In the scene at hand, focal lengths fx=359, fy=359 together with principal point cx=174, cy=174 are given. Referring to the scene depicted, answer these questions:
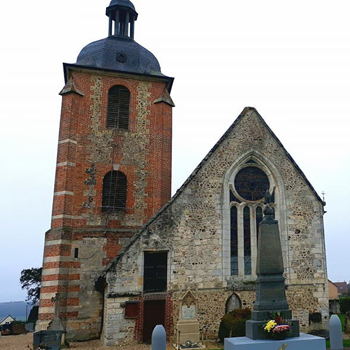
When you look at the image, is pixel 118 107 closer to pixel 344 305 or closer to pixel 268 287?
pixel 268 287

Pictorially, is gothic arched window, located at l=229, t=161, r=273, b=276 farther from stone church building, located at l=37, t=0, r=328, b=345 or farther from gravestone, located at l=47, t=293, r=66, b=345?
gravestone, located at l=47, t=293, r=66, b=345

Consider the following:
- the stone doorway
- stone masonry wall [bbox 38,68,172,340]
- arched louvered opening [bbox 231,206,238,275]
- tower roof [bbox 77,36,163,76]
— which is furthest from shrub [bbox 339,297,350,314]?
tower roof [bbox 77,36,163,76]

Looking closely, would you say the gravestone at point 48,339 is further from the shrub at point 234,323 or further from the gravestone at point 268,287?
the gravestone at point 268,287

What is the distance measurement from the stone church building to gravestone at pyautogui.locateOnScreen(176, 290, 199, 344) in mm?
107

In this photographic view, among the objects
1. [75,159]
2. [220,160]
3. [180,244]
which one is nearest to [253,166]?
[220,160]

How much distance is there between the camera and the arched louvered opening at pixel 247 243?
13.9 metres

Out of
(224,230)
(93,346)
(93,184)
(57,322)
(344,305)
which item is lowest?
(93,346)

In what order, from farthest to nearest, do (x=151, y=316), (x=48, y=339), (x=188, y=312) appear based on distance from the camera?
(x=151, y=316) < (x=188, y=312) < (x=48, y=339)

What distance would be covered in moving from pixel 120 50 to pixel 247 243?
12.0 m

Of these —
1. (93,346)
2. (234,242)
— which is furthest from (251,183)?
(93,346)

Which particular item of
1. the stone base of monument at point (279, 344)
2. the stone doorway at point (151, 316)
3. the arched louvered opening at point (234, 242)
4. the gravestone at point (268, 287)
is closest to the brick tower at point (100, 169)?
the stone doorway at point (151, 316)

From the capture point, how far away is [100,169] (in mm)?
16812

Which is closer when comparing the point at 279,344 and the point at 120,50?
the point at 279,344

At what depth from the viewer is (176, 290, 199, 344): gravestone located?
11852 mm
